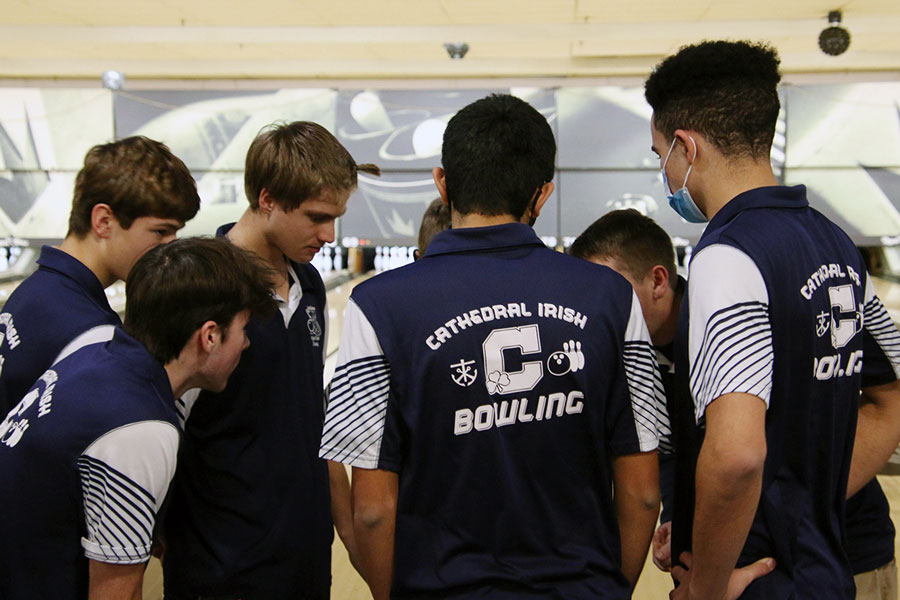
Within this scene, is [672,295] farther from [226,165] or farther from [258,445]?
[226,165]

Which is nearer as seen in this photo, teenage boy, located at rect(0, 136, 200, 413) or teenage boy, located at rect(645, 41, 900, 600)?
teenage boy, located at rect(645, 41, 900, 600)

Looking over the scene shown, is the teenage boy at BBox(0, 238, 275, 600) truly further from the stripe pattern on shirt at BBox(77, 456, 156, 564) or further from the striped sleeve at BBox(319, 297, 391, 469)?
the striped sleeve at BBox(319, 297, 391, 469)

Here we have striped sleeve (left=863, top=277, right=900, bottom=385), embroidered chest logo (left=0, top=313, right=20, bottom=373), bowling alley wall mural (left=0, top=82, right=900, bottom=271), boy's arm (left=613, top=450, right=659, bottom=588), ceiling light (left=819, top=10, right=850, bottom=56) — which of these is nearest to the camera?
boy's arm (left=613, top=450, right=659, bottom=588)

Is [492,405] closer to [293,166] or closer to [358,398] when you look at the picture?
[358,398]

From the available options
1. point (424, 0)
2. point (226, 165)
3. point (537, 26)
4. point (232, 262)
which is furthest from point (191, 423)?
point (226, 165)

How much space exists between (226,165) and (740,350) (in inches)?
234

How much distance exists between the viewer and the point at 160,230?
4.80ft

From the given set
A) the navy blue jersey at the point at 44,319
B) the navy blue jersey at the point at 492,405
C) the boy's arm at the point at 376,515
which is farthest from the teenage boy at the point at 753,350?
the navy blue jersey at the point at 44,319

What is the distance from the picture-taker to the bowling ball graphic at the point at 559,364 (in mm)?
977

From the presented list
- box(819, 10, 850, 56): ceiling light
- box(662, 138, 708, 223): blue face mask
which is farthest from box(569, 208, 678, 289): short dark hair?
box(819, 10, 850, 56): ceiling light

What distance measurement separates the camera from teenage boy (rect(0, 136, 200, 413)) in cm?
131

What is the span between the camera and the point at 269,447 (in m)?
1.27

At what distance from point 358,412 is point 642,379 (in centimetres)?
36

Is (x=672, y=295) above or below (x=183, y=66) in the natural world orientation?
below
